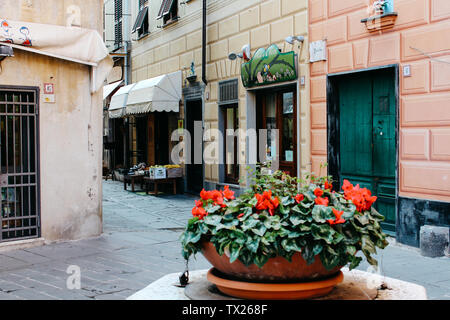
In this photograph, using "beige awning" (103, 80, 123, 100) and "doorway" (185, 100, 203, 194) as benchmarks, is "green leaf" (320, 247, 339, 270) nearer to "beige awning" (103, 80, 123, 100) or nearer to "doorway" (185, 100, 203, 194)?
"doorway" (185, 100, 203, 194)

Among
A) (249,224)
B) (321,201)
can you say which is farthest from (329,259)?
(249,224)

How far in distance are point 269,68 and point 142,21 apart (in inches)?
323

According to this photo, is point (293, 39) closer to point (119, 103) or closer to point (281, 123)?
point (281, 123)

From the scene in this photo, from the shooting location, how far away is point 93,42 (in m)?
8.55

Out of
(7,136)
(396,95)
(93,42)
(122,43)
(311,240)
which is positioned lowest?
(311,240)

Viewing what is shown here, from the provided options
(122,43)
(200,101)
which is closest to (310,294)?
(200,101)

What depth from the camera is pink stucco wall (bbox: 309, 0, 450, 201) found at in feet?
24.1

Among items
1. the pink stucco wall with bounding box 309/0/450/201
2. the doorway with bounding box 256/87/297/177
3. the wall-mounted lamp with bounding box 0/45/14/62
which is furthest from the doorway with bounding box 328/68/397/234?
the wall-mounted lamp with bounding box 0/45/14/62

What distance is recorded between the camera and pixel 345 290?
10.7 feet

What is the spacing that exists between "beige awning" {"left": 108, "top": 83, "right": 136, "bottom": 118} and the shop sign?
8472 mm

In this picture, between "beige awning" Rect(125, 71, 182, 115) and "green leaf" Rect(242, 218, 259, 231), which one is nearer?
"green leaf" Rect(242, 218, 259, 231)

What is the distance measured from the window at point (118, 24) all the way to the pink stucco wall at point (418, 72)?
13.0 meters

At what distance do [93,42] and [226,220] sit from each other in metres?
6.10
